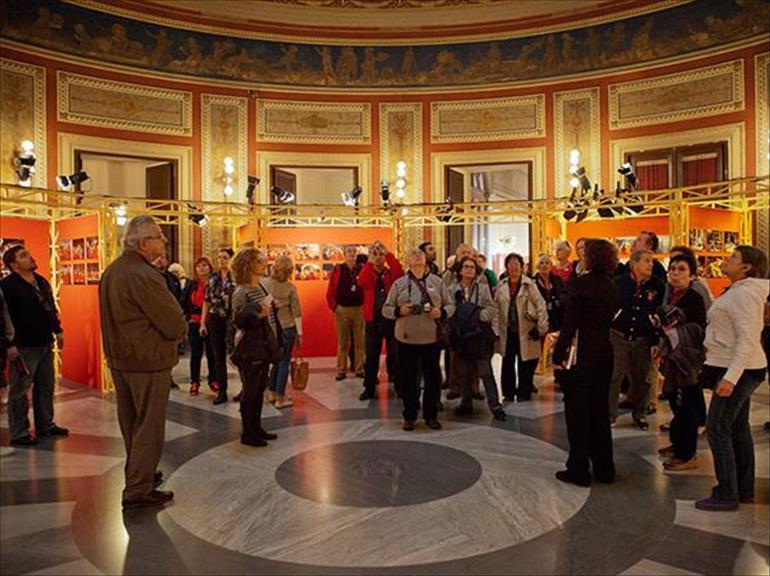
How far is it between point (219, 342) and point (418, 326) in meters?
2.48

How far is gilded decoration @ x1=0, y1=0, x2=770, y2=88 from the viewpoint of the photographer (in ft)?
39.5

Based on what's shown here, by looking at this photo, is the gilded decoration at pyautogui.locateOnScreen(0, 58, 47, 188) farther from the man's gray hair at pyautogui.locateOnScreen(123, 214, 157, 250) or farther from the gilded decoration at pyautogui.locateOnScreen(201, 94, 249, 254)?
the man's gray hair at pyautogui.locateOnScreen(123, 214, 157, 250)

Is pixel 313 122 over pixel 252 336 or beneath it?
over

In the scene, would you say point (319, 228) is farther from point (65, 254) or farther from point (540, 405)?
point (540, 405)

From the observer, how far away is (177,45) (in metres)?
13.4

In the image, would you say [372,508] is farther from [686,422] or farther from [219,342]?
[219,342]

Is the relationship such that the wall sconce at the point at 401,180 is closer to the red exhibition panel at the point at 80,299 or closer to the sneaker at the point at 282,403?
the red exhibition panel at the point at 80,299

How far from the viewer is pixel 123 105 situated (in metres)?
13.0

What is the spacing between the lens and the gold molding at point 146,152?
485 inches

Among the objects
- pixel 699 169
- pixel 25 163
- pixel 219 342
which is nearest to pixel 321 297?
pixel 219 342

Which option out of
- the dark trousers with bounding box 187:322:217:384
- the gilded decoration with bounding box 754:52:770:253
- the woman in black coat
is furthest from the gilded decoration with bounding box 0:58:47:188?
the gilded decoration with bounding box 754:52:770:253

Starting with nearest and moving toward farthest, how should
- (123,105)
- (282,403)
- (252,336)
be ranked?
(252,336) → (282,403) → (123,105)

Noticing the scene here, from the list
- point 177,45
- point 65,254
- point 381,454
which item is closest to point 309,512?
point 381,454

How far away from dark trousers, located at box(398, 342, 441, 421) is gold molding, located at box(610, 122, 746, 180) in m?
9.07
